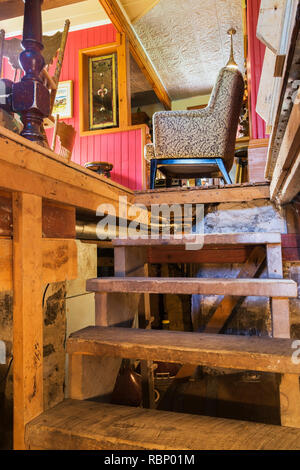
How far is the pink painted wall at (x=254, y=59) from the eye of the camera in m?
2.78

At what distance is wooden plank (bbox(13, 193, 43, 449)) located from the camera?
946 millimetres

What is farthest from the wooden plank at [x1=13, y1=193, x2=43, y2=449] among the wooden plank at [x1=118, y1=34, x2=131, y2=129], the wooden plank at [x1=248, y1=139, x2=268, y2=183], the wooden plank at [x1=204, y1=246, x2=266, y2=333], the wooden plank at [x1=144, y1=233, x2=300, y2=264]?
the wooden plank at [x1=118, y1=34, x2=131, y2=129]

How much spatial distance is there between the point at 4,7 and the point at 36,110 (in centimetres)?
143

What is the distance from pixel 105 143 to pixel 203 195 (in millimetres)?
3062

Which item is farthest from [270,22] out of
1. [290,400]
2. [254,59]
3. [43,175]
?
[254,59]

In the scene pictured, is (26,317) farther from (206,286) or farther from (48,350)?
(48,350)

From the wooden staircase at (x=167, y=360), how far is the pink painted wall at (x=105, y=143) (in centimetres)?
357

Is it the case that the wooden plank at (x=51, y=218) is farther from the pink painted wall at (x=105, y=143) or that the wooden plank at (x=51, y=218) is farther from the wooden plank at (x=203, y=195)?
the pink painted wall at (x=105, y=143)

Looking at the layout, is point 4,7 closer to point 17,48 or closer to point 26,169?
point 17,48

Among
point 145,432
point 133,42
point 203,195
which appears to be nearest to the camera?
point 145,432

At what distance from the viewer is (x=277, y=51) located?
0.67m

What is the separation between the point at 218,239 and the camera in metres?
1.47

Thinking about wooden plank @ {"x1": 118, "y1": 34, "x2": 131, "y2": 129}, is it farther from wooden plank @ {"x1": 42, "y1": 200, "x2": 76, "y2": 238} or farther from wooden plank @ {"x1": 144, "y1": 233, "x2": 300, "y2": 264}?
wooden plank @ {"x1": 42, "y1": 200, "x2": 76, "y2": 238}

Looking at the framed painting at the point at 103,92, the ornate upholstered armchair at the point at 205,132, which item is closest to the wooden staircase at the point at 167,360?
the ornate upholstered armchair at the point at 205,132
